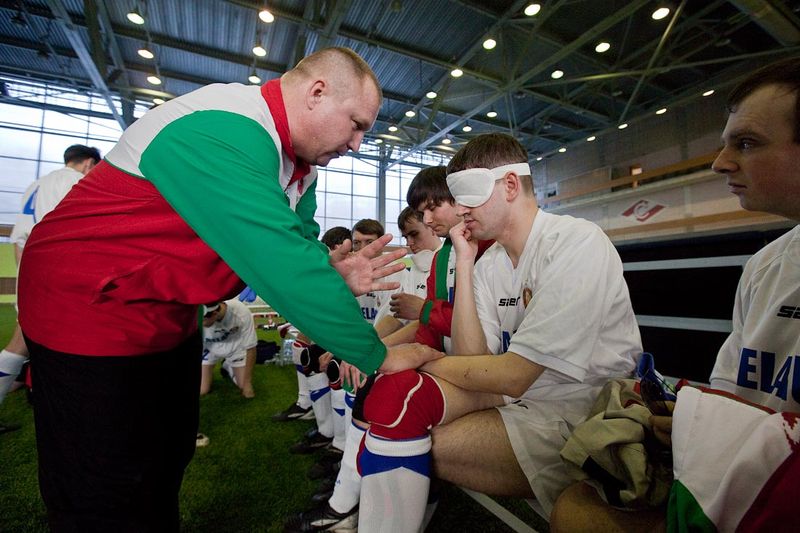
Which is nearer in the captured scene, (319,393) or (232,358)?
(319,393)

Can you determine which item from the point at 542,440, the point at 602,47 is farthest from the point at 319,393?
the point at 602,47

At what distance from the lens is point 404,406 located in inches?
47.3

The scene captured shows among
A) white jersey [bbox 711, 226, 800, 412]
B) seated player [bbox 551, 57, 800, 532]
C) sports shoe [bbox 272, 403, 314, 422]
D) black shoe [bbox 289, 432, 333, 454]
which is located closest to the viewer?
seated player [bbox 551, 57, 800, 532]

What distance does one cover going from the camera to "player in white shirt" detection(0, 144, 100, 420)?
2.17m

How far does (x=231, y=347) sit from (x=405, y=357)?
11.1 ft

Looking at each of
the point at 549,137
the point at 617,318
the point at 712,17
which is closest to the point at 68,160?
the point at 617,318

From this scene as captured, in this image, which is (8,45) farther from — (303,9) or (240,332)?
(240,332)

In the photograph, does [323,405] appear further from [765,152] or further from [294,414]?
[765,152]

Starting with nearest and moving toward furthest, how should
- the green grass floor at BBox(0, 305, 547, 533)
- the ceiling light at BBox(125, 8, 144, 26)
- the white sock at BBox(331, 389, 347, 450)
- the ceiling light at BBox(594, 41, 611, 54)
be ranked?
the green grass floor at BBox(0, 305, 547, 533) → the white sock at BBox(331, 389, 347, 450) → the ceiling light at BBox(125, 8, 144, 26) → the ceiling light at BBox(594, 41, 611, 54)

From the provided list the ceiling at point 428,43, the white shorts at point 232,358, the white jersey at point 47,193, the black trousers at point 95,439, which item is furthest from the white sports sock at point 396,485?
the ceiling at point 428,43

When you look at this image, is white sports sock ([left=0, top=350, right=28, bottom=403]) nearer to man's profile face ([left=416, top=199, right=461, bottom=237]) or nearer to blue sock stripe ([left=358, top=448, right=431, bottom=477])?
blue sock stripe ([left=358, top=448, right=431, bottom=477])

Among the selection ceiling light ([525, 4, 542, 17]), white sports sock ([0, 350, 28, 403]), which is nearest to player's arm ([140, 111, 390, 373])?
white sports sock ([0, 350, 28, 403])

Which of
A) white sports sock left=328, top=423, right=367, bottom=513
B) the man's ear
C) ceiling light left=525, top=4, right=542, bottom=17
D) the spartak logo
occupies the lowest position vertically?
white sports sock left=328, top=423, right=367, bottom=513

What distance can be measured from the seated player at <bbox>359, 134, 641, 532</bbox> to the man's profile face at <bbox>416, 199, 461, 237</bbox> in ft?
2.84
